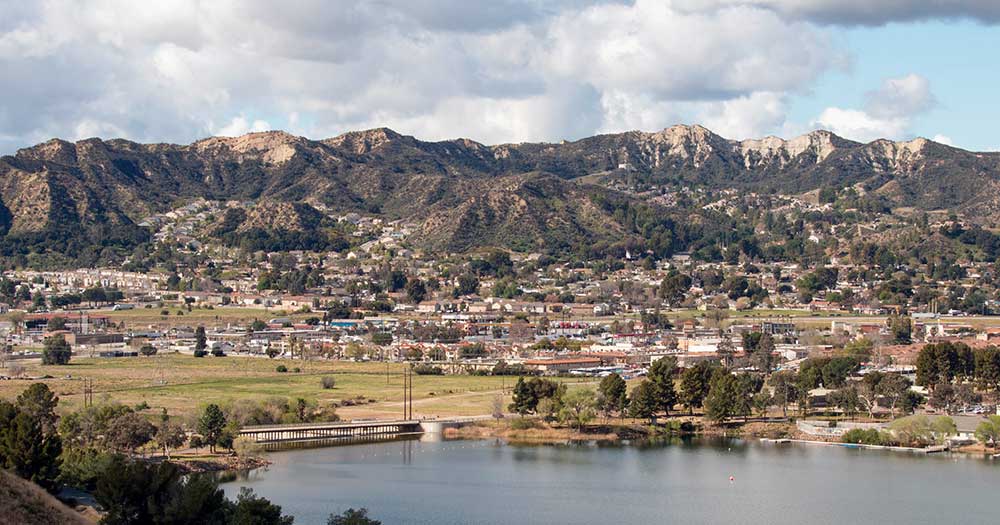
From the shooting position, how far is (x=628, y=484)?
145 ft

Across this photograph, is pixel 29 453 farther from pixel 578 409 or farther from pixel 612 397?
pixel 612 397

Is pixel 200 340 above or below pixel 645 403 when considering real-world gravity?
above

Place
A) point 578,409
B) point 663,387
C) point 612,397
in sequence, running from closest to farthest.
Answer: point 578,409, point 612,397, point 663,387

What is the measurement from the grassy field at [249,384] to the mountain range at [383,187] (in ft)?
217

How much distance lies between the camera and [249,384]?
70.4m

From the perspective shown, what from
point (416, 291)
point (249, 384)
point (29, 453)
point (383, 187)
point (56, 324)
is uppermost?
point (383, 187)

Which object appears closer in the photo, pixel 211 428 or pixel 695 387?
pixel 211 428

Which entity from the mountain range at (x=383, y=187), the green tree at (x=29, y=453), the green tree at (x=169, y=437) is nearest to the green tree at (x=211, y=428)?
the green tree at (x=169, y=437)

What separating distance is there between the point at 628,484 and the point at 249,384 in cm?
3067

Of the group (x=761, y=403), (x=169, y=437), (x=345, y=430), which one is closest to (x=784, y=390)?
(x=761, y=403)

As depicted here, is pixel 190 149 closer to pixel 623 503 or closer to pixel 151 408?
pixel 151 408

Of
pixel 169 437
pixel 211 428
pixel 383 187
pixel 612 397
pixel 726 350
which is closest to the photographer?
pixel 169 437

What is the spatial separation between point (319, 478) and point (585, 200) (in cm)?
11900

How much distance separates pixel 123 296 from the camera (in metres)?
121
